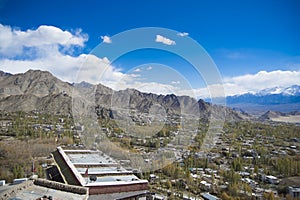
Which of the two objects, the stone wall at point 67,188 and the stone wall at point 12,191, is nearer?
the stone wall at point 12,191

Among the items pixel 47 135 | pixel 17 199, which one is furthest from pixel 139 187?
pixel 47 135

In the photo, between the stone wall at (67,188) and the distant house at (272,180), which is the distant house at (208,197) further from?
the stone wall at (67,188)

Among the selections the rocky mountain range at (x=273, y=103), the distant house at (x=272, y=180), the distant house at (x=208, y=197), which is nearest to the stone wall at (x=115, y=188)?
the distant house at (x=208, y=197)

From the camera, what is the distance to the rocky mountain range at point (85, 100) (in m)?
14.9

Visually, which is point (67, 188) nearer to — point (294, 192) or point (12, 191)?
point (12, 191)

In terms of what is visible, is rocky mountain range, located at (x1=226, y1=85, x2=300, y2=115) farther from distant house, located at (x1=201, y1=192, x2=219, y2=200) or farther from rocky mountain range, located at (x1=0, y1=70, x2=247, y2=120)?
distant house, located at (x1=201, y1=192, x2=219, y2=200)

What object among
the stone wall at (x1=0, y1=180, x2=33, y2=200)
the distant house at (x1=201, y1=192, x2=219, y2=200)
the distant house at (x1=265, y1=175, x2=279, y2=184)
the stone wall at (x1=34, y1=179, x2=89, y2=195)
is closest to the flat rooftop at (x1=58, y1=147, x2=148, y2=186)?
the stone wall at (x1=34, y1=179, x2=89, y2=195)

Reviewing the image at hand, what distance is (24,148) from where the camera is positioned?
12328mm

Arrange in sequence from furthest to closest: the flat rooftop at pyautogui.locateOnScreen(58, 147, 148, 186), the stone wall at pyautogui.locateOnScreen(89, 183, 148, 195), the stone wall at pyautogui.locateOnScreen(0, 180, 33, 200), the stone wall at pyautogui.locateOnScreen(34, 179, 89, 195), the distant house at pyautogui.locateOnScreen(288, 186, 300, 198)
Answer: the distant house at pyautogui.locateOnScreen(288, 186, 300, 198)
the flat rooftop at pyautogui.locateOnScreen(58, 147, 148, 186)
the stone wall at pyautogui.locateOnScreen(89, 183, 148, 195)
the stone wall at pyautogui.locateOnScreen(34, 179, 89, 195)
the stone wall at pyautogui.locateOnScreen(0, 180, 33, 200)

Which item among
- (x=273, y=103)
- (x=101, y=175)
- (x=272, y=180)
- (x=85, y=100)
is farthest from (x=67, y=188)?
(x=273, y=103)

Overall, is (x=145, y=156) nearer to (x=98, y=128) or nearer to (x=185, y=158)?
(x=185, y=158)

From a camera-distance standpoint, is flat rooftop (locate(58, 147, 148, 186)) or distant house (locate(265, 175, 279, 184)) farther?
distant house (locate(265, 175, 279, 184))

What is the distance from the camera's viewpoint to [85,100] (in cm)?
1962

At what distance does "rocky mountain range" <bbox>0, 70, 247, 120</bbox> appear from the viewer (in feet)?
48.9
